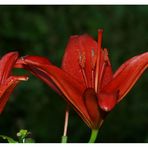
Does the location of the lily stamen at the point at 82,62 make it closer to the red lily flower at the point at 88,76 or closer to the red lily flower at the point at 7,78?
the red lily flower at the point at 88,76

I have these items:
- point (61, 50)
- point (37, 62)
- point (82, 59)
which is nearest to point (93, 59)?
point (82, 59)

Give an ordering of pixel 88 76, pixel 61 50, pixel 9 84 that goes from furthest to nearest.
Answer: pixel 61 50 < pixel 88 76 < pixel 9 84

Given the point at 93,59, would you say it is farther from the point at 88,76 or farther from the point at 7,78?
the point at 7,78

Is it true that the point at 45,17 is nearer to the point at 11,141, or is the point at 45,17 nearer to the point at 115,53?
the point at 115,53

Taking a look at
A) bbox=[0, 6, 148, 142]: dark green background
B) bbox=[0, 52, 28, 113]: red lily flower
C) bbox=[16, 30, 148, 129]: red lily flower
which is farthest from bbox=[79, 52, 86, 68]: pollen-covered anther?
bbox=[0, 6, 148, 142]: dark green background

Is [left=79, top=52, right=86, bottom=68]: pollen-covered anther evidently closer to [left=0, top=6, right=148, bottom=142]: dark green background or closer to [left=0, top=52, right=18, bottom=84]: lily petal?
[left=0, top=52, right=18, bottom=84]: lily petal
